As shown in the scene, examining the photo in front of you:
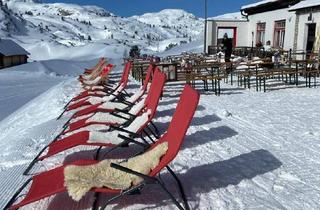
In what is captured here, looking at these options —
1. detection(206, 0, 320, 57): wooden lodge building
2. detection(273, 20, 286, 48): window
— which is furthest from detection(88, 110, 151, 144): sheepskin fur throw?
detection(273, 20, 286, 48): window

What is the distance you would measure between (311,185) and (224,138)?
1708 millimetres

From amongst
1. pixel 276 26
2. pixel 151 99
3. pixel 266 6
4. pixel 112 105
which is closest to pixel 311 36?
pixel 276 26

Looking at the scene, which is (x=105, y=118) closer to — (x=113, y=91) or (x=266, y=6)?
(x=113, y=91)

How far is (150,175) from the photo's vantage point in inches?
123

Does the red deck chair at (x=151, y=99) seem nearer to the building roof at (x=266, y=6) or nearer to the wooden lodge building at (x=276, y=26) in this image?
the wooden lodge building at (x=276, y=26)

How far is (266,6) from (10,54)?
1039 inches

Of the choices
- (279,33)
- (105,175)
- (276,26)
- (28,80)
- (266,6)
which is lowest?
(28,80)

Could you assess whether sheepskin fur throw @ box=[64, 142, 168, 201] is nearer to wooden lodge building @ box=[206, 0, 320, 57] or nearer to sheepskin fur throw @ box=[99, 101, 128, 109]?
sheepskin fur throw @ box=[99, 101, 128, 109]

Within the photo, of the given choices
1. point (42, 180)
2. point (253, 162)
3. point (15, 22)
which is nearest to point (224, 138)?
point (253, 162)

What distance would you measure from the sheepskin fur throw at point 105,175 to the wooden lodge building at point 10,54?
1354 inches

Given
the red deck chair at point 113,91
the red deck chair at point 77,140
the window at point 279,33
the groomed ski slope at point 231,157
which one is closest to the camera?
the groomed ski slope at point 231,157

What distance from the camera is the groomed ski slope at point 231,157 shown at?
11.4 ft

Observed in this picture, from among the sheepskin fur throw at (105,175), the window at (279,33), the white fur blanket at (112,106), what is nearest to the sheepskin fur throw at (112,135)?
the sheepskin fur throw at (105,175)

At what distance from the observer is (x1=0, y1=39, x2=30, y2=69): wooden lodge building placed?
36.1 m
